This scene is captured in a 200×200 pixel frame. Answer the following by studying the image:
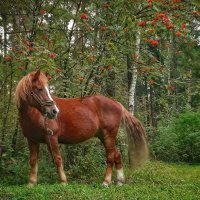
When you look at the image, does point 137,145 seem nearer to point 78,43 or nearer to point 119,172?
point 119,172

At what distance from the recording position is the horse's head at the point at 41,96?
8.13m

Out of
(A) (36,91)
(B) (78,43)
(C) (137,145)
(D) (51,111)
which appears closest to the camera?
(D) (51,111)

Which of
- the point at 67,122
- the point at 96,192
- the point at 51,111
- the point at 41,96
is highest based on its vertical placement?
the point at 41,96

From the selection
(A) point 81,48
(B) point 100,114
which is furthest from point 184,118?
(B) point 100,114

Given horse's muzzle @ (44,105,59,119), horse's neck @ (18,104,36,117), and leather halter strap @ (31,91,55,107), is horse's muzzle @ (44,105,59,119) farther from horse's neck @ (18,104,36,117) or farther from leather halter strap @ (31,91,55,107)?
horse's neck @ (18,104,36,117)

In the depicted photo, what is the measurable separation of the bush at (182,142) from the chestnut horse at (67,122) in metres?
7.48

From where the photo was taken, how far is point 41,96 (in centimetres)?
827

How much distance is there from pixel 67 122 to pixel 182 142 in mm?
8939

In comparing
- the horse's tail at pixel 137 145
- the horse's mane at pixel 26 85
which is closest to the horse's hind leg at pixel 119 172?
the horse's tail at pixel 137 145

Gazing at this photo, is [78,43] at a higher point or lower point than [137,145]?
higher

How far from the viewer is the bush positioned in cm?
1698

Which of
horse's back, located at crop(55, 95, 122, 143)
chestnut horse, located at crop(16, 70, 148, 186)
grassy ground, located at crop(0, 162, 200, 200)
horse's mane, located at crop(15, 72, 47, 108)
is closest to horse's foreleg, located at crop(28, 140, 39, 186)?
chestnut horse, located at crop(16, 70, 148, 186)

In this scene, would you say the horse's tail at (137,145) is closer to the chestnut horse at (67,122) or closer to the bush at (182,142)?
the chestnut horse at (67,122)

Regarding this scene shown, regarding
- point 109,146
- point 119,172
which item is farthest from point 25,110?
point 119,172
